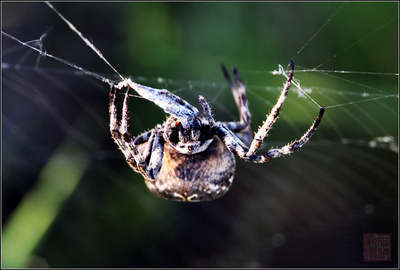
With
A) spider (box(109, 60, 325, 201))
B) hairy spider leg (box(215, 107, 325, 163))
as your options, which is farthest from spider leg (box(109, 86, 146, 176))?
hairy spider leg (box(215, 107, 325, 163))

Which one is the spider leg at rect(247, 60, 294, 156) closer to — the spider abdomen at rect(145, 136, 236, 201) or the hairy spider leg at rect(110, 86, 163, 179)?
the spider abdomen at rect(145, 136, 236, 201)

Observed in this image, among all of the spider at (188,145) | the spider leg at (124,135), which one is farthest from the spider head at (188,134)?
the spider leg at (124,135)

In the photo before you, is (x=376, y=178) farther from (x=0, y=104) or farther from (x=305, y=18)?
(x=0, y=104)

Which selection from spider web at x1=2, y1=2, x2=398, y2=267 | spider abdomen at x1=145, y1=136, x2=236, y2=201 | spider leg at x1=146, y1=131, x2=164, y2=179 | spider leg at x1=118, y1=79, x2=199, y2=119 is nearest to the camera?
spider leg at x1=118, y1=79, x2=199, y2=119

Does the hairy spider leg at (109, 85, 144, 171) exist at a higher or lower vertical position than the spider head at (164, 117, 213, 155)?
lower

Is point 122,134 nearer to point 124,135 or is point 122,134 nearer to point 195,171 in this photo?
point 124,135

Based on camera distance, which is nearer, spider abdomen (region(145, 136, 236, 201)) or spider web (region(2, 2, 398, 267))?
spider abdomen (region(145, 136, 236, 201))
